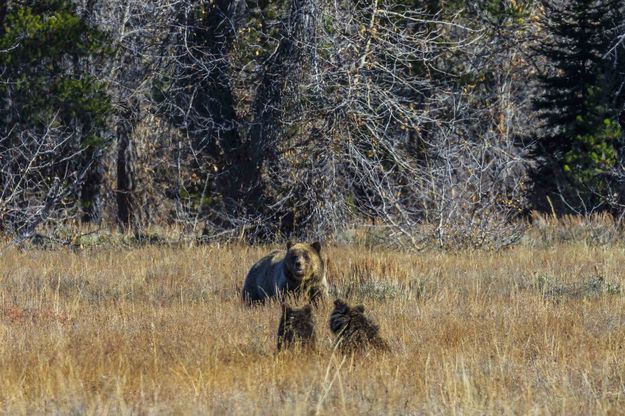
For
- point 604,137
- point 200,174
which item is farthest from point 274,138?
point 604,137

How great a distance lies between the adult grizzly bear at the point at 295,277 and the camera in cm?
1058

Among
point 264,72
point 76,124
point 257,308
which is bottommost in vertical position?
point 257,308

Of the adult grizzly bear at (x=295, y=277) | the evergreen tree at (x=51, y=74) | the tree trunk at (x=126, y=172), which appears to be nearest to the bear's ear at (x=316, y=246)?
the adult grizzly bear at (x=295, y=277)

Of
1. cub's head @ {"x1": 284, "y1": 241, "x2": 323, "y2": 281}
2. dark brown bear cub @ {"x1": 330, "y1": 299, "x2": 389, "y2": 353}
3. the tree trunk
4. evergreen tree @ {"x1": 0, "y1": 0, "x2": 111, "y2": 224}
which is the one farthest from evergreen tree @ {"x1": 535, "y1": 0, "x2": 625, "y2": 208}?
dark brown bear cub @ {"x1": 330, "y1": 299, "x2": 389, "y2": 353}

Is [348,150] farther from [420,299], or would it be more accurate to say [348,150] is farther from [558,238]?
[420,299]

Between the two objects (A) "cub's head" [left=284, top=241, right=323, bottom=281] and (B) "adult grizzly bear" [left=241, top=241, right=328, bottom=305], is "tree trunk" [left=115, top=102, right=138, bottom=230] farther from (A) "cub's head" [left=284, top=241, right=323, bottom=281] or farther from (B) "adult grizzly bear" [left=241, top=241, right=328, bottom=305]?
(A) "cub's head" [left=284, top=241, right=323, bottom=281]

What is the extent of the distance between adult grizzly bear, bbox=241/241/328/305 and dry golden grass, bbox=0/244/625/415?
1.23ft

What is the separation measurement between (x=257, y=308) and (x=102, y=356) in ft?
9.57

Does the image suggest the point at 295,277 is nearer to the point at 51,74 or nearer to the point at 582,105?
the point at 51,74

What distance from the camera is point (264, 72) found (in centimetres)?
1636

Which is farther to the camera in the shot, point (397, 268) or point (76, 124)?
point (76, 124)

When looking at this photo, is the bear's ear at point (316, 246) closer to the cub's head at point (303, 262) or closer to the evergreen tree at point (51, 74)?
the cub's head at point (303, 262)

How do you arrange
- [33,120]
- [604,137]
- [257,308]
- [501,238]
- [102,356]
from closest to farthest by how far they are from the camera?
1. [102,356]
2. [257,308]
3. [501,238]
4. [33,120]
5. [604,137]

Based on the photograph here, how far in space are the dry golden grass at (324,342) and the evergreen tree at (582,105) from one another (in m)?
8.28
